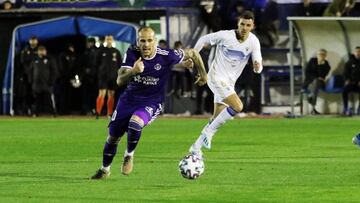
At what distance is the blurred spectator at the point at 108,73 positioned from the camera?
33281 mm

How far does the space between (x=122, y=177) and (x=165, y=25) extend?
20133mm

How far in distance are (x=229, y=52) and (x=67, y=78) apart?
17.4 metres

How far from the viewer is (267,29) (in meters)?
34.8

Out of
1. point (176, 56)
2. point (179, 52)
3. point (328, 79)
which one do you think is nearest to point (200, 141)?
point (179, 52)

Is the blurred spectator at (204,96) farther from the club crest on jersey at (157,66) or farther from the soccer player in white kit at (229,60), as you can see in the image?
the club crest on jersey at (157,66)

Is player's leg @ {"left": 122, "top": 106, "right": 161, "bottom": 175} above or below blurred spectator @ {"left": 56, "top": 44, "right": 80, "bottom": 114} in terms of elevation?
above

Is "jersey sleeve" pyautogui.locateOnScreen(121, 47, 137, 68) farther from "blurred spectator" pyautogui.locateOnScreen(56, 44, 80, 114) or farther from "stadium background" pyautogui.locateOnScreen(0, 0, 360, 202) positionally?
"blurred spectator" pyautogui.locateOnScreen(56, 44, 80, 114)

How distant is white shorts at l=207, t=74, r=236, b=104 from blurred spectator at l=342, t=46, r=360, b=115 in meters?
13.9

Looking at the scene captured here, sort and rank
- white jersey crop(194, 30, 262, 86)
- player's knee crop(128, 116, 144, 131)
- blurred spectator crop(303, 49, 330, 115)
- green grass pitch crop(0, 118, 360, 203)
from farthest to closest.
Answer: blurred spectator crop(303, 49, 330, 115) → white jersey crop(194, 30, 262, 86) → player's knee crop(128, 116, 144, 131) → green grass pitch crop(0, 118, 360, 203)

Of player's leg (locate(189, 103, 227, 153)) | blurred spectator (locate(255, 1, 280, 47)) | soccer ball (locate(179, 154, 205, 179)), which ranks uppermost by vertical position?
soccer ball (locate(179, 154, 205, 179))

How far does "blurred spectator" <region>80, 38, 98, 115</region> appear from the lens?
3444 centimetres

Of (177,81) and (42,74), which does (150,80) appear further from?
(177,81)

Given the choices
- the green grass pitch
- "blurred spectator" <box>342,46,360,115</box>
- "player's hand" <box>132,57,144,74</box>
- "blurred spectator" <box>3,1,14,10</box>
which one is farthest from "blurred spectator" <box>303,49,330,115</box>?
"player's hand" <box>132,57,144,74</box>

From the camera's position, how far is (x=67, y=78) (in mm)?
36406
